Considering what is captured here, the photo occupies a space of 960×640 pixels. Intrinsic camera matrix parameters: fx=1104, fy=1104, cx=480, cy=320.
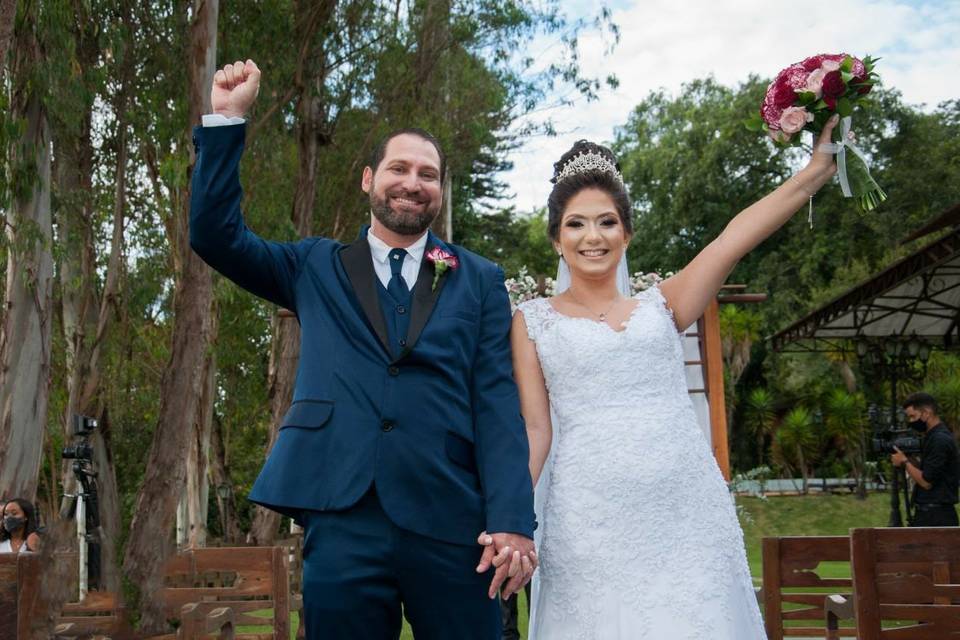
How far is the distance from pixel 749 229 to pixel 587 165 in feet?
2.04

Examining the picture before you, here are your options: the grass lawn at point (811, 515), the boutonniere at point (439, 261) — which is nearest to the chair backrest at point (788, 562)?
the boutonniere at point (439, 261)

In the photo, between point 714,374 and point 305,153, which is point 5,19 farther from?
point 305,153

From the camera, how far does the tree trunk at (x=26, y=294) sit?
10719 mm

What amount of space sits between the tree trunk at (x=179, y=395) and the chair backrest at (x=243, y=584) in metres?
4.83

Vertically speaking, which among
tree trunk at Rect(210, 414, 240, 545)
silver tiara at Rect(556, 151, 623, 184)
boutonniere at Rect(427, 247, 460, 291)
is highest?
silver tiara at Rect(556, 151, 623, 184)

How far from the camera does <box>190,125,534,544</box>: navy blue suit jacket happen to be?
276 cm

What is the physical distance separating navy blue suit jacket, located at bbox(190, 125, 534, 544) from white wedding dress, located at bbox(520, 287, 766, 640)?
0.67m

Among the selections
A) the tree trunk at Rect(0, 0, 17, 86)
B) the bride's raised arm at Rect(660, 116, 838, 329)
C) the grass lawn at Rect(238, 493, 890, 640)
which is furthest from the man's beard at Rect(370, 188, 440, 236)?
the grass lawn at Rect(238, 493, 890, 640)

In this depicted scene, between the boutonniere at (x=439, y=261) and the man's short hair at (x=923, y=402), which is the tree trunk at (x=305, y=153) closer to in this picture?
the man's short hair at (x=923, y=402)

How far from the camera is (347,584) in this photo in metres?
2.68

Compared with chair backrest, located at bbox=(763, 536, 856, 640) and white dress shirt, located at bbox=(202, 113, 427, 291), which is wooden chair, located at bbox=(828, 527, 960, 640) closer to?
chair backrest, located at bbox=(763, 536, 856, 640)

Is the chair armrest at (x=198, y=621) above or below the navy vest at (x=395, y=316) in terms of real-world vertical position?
below

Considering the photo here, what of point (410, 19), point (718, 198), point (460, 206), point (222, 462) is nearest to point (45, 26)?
point (410, 19)

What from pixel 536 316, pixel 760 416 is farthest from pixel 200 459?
pixel 536 316
